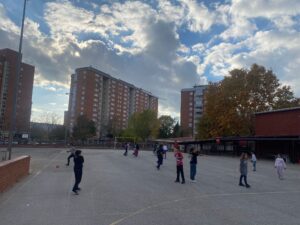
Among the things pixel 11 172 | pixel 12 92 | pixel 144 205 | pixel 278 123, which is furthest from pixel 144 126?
pixel 144 205

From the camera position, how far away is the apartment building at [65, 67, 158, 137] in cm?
12756

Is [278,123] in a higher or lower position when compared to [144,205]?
higher

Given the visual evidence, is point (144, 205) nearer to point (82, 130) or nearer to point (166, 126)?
point (82, 130)

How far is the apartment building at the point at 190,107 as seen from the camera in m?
129

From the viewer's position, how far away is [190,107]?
449 ft

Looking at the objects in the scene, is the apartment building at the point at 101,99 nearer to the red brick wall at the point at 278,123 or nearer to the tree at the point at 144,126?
the tree at the point at 144,126

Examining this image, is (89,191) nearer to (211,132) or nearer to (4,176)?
(4,176)

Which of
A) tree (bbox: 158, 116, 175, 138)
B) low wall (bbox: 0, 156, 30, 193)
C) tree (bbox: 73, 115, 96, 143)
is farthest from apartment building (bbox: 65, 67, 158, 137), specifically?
low wall (bbox: 0, 156, 30, 193)

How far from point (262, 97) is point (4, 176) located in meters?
49.4

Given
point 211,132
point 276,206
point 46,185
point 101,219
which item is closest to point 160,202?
point 101,219

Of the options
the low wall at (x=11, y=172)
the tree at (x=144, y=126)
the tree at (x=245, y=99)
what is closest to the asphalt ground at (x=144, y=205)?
the low wall at (x=11, y=172)

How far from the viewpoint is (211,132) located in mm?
56656

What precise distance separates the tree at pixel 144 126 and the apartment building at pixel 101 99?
23.1 feet

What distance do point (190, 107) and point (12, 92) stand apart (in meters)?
67.5
